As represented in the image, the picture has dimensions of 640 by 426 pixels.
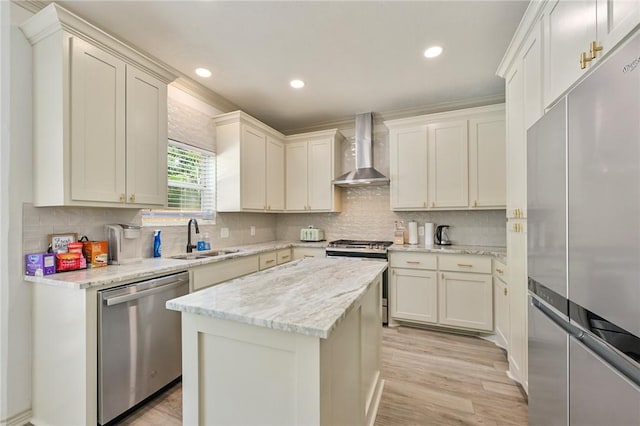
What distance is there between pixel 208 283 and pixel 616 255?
8.29ft

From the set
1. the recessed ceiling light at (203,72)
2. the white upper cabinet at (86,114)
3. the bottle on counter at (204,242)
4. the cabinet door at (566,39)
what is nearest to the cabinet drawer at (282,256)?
the bottle on counter at (204,242)

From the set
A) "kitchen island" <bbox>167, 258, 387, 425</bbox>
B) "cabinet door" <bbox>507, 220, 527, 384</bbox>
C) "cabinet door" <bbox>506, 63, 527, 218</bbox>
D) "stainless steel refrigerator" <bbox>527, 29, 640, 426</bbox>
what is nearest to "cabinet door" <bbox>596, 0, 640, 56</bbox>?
"stainless steel refrigerator" <bbox>527, 29, 640, 426</bbox>

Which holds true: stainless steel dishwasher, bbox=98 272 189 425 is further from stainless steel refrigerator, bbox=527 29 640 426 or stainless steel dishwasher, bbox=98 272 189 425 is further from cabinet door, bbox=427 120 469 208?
cabinet door, bbox=427 120 469 208

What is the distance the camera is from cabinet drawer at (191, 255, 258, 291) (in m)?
2.28

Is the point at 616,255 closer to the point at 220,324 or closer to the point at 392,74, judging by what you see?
the point at 220,324

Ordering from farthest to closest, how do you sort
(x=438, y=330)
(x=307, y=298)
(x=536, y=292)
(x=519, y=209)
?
(x=438, y=330) → (x=519, y=209) → (x=536, y=292) → (x=307, y=298)

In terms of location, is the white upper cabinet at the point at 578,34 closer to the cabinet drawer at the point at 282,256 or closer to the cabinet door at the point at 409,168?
the cabinet door at the point at 409,168

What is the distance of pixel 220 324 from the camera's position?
106cm

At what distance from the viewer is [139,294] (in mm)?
1800

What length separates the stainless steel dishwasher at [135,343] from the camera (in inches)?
64.9

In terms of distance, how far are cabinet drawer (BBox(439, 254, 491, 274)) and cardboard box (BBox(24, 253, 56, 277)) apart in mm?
3375

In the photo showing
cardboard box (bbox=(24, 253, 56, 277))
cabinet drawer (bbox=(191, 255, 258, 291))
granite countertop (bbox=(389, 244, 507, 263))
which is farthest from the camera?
granite countertop (bbox=(389, 244, 507, 263))

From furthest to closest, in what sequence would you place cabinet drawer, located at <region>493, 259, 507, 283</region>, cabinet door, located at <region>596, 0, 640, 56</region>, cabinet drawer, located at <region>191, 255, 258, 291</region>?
cabinet drawer, located at <region>493, 259, 507, 283</region> → cabinet drawer, located at <region>191, 255, 258, 291</region> → cabinet door, located at <region>596, 0, 640, 56</region>

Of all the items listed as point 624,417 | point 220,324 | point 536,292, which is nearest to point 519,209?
point 536,292
